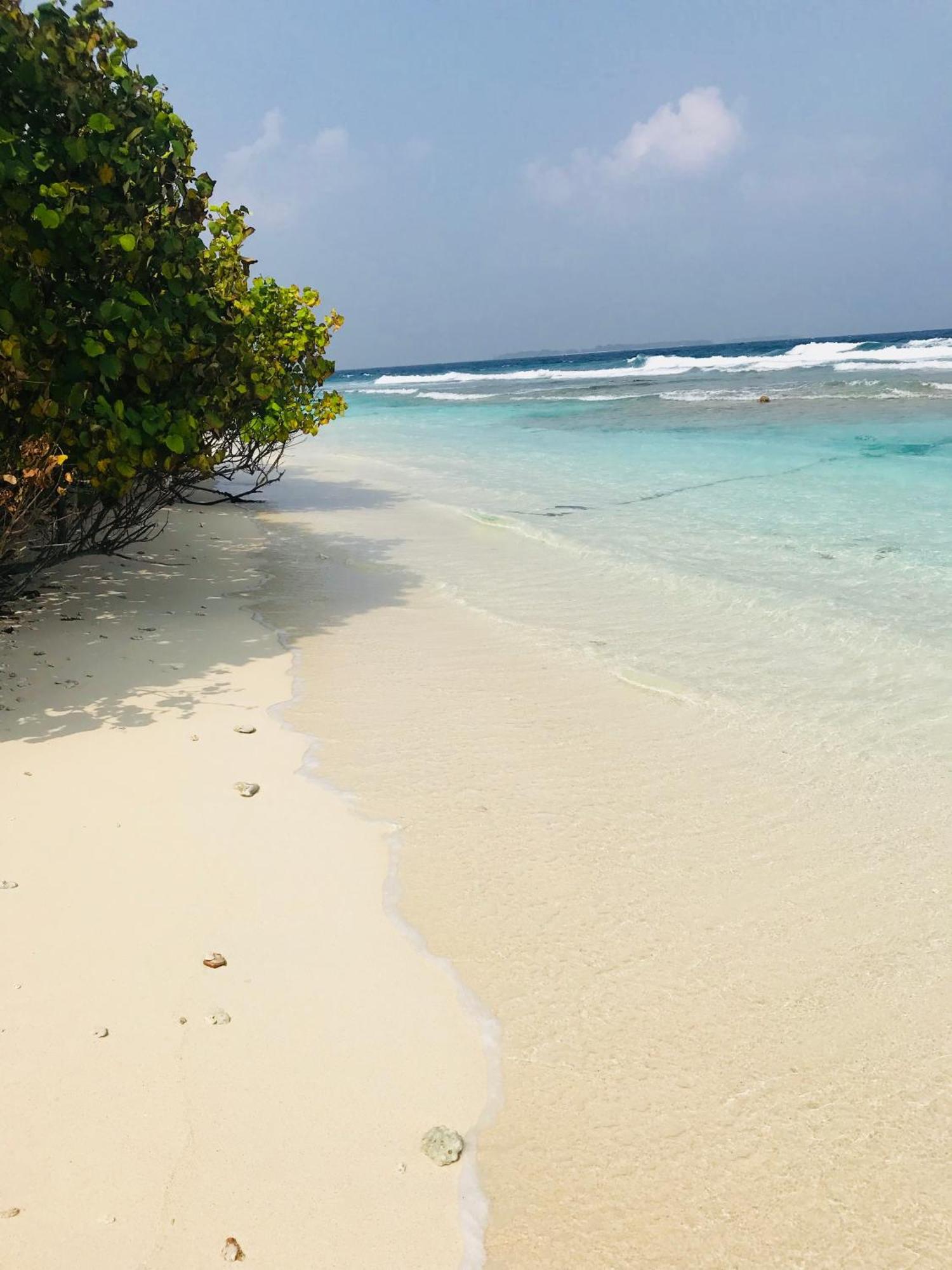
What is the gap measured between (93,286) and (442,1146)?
5.38 metres

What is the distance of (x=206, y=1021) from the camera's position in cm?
272

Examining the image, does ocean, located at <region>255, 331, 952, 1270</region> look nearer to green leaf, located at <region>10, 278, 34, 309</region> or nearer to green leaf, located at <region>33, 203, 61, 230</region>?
green leaf, located at <region>10, 278, 34, 309</region>

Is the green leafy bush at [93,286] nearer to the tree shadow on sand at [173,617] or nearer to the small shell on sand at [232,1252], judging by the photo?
the tree shadow on sand at [173,617]

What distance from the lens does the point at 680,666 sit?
587 cm

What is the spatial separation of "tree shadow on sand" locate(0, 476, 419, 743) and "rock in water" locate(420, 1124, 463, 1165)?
10.1 feet

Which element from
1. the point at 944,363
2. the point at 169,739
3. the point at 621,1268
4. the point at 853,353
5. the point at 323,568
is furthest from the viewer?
the point at 853,353

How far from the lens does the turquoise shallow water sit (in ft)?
18.7

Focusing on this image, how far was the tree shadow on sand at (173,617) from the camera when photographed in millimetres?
5109

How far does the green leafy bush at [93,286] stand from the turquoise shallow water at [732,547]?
2.86 m

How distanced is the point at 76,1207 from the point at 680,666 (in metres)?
4.50

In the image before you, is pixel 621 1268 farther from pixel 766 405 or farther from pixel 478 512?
pixel 766 405

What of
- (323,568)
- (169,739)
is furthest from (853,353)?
(169,739)

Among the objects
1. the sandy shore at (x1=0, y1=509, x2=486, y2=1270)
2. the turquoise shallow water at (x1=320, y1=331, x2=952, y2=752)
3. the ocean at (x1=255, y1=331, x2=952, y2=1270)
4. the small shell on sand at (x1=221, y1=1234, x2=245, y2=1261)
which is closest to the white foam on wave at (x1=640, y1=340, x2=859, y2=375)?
the turquoise shallow water at (x1=320, y1=331, x2=952, y2=752)

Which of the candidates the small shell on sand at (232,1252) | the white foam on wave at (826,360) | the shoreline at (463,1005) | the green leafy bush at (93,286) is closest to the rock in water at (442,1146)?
the shoreline at (463,1005)
